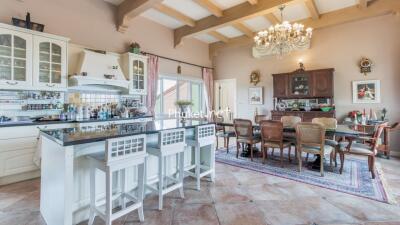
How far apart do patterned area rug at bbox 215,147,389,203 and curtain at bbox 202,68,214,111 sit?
311 centimetres

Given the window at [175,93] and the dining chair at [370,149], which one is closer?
the dining chair at [370,149]

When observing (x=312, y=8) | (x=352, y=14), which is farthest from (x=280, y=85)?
(x=352, y=14)

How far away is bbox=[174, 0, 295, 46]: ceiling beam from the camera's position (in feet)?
13.4

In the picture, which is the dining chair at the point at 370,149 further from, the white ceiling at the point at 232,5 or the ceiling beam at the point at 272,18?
the ceiling beam at the point at 272,18

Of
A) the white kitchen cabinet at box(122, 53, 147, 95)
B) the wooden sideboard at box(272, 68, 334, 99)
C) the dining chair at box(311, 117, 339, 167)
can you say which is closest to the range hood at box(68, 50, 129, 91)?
the white kitchen cabinet at box(122, 53, 147, 95)

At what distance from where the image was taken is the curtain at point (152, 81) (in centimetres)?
515

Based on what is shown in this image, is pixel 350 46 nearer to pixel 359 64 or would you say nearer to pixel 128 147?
pixel 359 64

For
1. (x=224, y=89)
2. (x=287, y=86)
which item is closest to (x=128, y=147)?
(x=287, y=86)

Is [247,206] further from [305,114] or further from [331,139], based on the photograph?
[305,114]

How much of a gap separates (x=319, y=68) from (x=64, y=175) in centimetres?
600

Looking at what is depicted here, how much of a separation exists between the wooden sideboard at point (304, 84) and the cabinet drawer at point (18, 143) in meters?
5.59

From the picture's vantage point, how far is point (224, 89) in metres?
7.71

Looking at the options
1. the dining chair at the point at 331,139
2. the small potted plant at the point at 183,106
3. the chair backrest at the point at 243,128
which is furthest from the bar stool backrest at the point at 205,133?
the dining chair at the point at 331,139

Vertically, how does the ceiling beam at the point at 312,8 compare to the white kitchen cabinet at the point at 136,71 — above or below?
above
